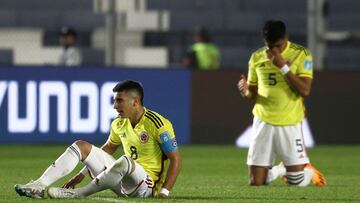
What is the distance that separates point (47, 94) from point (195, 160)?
3271 millimetres

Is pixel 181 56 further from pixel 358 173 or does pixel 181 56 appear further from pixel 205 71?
pixel 358 173

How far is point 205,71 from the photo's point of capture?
19.1 metres

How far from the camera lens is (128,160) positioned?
9.05 m

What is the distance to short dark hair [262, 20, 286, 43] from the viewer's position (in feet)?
37.7

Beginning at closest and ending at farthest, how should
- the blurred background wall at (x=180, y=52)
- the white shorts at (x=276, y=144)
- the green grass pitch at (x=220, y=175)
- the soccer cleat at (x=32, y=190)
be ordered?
the soccer cleat at (x=32, y=190)
the green grass pitch at (x=220, y=175)
the white shorts at (x=276, y=144)
the blurred background wall at (x=180, y=52)

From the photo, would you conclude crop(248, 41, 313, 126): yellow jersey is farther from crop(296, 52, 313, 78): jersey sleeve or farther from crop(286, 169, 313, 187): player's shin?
crop(286, 169, 313, 187): player's shin

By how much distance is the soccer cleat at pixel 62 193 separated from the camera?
923 cm

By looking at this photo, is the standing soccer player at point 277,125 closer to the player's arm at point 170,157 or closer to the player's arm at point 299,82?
the player's arm at point 299,82

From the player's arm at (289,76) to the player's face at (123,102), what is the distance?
104 inches

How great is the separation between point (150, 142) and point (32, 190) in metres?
1.01

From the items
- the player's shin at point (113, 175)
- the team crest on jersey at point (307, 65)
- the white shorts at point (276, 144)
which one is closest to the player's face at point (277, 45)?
the team crest on jersey at point (307, 65)

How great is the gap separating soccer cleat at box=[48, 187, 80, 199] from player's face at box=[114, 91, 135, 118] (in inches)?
28.5

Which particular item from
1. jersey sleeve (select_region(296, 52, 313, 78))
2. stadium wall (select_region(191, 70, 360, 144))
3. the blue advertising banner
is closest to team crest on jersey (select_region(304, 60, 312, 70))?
jersey sleeve (select_region(296, 52, 313, 78))

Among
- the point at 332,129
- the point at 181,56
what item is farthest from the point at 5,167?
the point at 181,56
